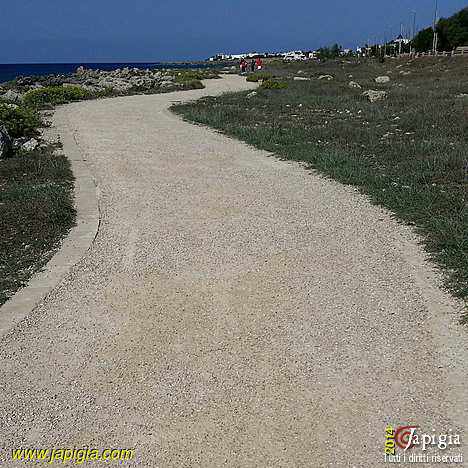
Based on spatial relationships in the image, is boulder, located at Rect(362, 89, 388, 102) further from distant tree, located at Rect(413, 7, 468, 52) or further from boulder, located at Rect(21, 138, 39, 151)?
distant tree, located at Rect(413, 7, 468, 52)

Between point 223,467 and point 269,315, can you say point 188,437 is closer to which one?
point 223,467

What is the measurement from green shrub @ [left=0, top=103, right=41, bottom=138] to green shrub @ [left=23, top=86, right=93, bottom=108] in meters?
7.51

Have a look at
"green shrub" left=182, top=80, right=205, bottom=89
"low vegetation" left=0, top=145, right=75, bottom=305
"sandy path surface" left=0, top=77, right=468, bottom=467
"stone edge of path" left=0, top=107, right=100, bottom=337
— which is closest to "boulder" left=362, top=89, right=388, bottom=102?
"green shrub" left=182, top=80, right=205, bottom=89

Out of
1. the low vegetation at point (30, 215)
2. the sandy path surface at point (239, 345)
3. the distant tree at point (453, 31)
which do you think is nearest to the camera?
the sandy path surface at point (239, 345)

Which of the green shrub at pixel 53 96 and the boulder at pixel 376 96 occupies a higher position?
the green shrub at pixel 53 96

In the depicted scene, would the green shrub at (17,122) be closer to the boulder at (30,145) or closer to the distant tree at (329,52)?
the boulder at (30,145)

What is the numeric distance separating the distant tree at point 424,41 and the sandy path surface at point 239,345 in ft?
234

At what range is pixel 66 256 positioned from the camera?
680 centimetres

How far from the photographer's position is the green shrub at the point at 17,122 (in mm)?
14867

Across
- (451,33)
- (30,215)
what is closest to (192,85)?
(30,215)

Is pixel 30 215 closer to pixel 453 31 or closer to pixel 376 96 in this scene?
pixel 376 96

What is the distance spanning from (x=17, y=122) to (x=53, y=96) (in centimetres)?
1187

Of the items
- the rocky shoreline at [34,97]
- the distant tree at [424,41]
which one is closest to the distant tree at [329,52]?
the distant tree at [424,41]

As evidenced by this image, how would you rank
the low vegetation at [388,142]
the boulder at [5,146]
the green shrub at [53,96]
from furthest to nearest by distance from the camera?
1. the green shrub at [53,96]
2. the boulder at [5,146]
3. the low vegetation at [388,142]
